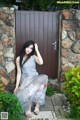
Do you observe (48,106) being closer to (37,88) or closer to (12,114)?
(37,88)

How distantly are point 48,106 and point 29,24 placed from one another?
7.18 feet

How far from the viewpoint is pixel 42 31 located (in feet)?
22.7

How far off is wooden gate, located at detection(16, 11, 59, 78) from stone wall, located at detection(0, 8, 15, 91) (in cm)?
33

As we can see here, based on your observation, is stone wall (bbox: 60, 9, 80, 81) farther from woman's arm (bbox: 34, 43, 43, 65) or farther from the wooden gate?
woman's arm (bbox: 34, 43, 43, 65)

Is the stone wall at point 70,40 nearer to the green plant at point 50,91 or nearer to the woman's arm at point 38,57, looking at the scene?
the green plant at point 50,91

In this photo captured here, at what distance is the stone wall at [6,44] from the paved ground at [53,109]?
115cm

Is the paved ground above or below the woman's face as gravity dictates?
below

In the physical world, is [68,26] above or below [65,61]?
above

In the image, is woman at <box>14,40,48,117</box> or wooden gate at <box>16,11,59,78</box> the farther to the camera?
wooden gate at <box>16,11,59,78</box>

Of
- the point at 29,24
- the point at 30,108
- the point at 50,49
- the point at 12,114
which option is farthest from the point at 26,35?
the point at 12,114

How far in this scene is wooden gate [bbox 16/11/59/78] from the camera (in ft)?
22.3

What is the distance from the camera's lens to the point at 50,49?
703 cm

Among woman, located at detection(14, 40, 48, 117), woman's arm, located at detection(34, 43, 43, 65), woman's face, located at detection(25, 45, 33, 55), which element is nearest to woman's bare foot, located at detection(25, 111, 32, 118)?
woman, located at detection(14, 40, 48, 117)

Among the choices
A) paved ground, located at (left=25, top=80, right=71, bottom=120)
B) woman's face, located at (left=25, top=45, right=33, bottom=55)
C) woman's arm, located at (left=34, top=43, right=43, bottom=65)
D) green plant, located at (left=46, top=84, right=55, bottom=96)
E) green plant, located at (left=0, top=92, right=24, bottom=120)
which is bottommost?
paved ground, located at (left=25, top=80, right=71, bottom=120)
